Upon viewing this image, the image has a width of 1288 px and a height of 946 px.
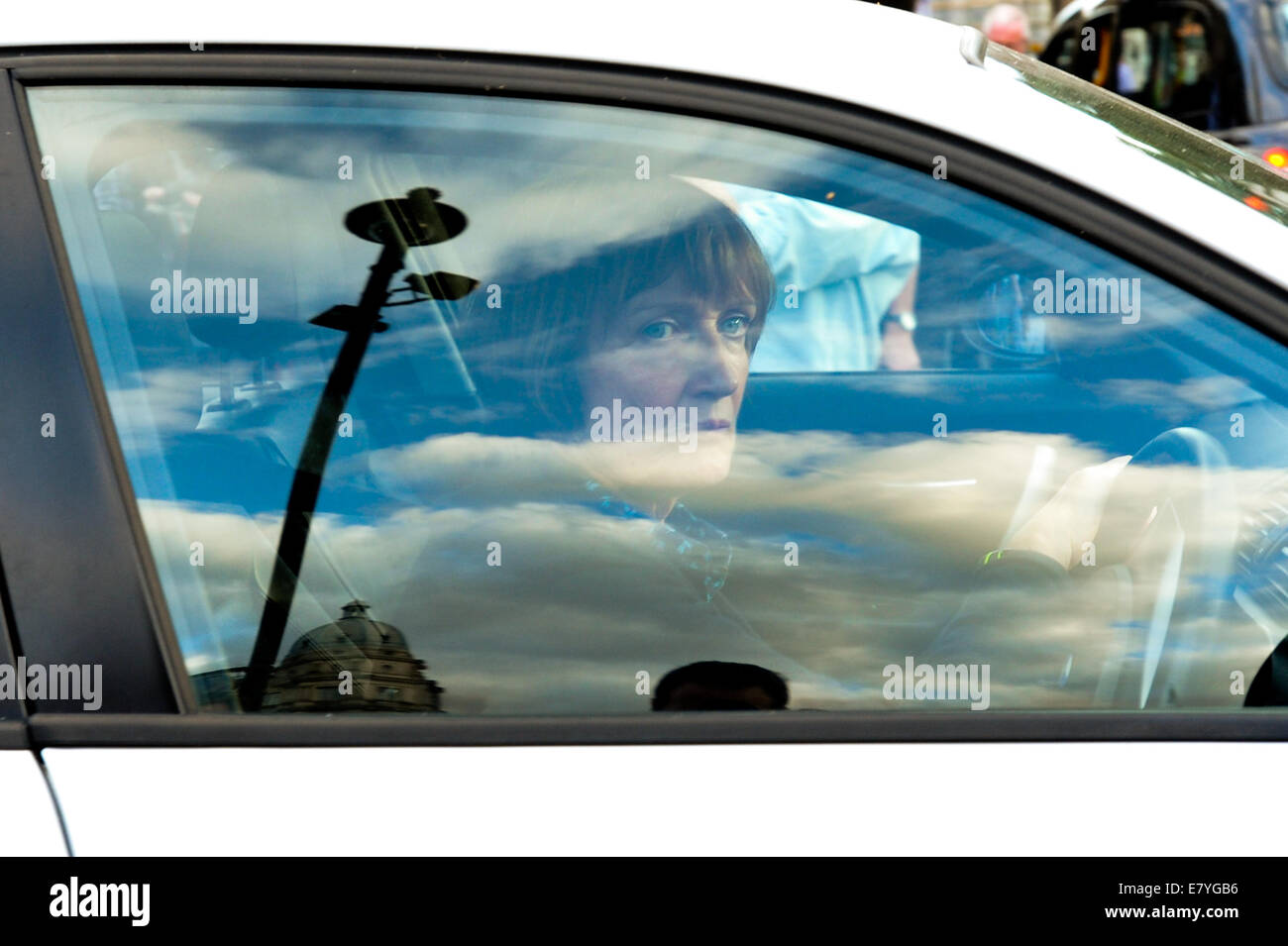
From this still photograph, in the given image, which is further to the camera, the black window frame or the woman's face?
the woman's face

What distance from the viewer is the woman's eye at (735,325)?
4.65ft

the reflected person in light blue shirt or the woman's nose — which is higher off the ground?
the reflected person in light blue shirt

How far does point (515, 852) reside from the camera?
1145 millimetres

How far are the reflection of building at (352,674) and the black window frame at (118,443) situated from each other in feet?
0.12

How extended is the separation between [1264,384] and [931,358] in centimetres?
33

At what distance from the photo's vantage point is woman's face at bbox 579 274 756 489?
4.36 feet
